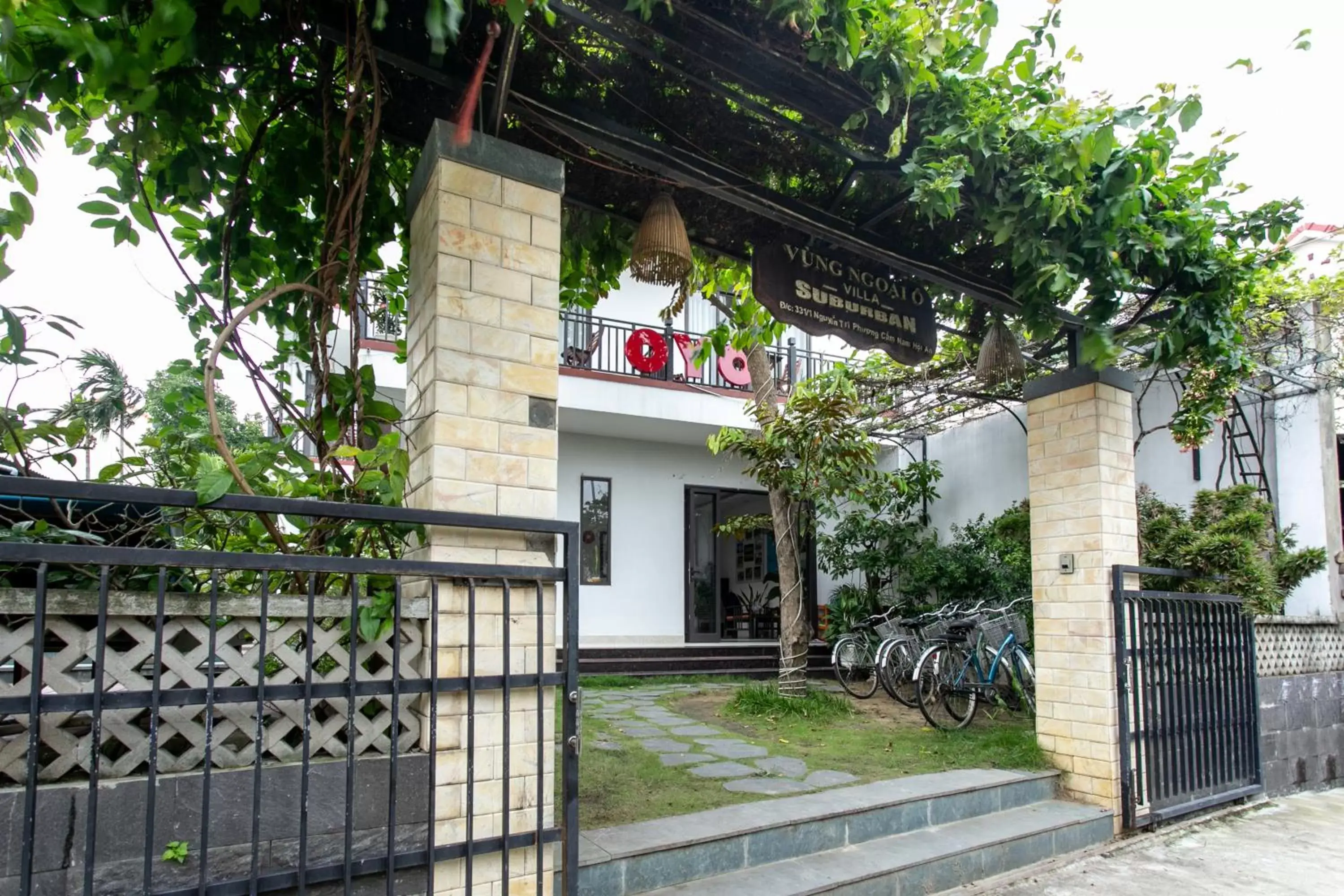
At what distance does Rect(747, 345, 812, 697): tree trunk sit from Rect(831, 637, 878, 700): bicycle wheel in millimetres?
1265

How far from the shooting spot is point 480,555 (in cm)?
250

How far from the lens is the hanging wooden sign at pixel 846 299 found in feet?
13.0

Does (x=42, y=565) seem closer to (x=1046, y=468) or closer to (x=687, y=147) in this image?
(x=687, y=147)

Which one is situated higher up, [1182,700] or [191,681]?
[191,681]

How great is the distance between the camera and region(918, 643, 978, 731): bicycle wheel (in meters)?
5.96

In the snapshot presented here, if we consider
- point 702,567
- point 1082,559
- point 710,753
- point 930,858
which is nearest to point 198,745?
point 930,858

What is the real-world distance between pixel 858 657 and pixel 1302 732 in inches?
145

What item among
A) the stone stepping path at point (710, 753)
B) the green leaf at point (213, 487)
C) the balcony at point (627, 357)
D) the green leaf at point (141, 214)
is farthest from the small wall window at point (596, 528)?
the green leaf at point (213, 487)

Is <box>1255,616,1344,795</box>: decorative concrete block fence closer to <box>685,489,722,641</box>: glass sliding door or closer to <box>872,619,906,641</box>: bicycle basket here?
<box>872,619,906,641</box>: bicycle basket

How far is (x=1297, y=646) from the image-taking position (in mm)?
5938

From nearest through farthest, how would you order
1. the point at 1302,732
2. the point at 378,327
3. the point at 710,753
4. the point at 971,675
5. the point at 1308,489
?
1. the point at 710,753
2. the point at 1302,732
3. the point at 971,675
4. the point at 378,327
5. the point at 1308,489

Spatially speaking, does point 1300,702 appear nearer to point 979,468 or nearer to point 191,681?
point 979,468

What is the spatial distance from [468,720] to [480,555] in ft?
1.59

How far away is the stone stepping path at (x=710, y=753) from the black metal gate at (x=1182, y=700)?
1.65m
